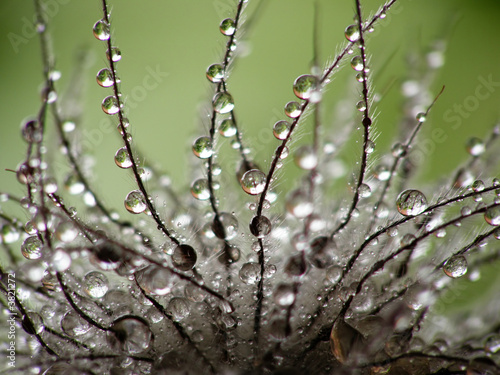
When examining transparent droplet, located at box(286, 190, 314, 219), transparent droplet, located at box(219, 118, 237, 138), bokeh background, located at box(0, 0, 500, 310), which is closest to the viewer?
transparent droplet, located at box(286, 190, 314, 219)

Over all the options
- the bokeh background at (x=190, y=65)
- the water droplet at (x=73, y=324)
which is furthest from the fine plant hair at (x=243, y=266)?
the bokeh background at (x=190, y=65)

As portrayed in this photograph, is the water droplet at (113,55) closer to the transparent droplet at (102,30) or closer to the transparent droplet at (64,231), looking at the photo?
the transparent droplet at (102,30)

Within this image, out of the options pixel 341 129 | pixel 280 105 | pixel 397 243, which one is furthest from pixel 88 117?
→ pixel 397 243

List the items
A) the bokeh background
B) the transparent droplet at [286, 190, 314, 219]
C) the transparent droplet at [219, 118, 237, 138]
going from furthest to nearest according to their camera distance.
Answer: the bokeh background < the transparent droplet at [219, 118, 237, 138] < the transparent droplet at [286, 190, 314, 219]

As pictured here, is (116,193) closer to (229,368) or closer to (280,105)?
(280,105)

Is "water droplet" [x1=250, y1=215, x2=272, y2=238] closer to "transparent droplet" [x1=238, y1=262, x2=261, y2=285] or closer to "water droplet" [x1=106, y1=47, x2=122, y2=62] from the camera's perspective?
"transparent droplet" [x1=238, y1=262, x2=261, y2=285]

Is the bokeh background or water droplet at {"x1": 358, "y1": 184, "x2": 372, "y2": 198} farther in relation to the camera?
the bokeh background

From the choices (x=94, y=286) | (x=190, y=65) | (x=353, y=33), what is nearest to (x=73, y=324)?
(x=94, y=286)

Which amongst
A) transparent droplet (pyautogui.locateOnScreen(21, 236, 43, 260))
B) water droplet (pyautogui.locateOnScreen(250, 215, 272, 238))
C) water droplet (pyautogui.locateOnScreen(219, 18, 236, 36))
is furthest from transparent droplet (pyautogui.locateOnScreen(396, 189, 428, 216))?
transparent droplet (pyautogui.locateOnScreen(21, 236, 43, 260))
